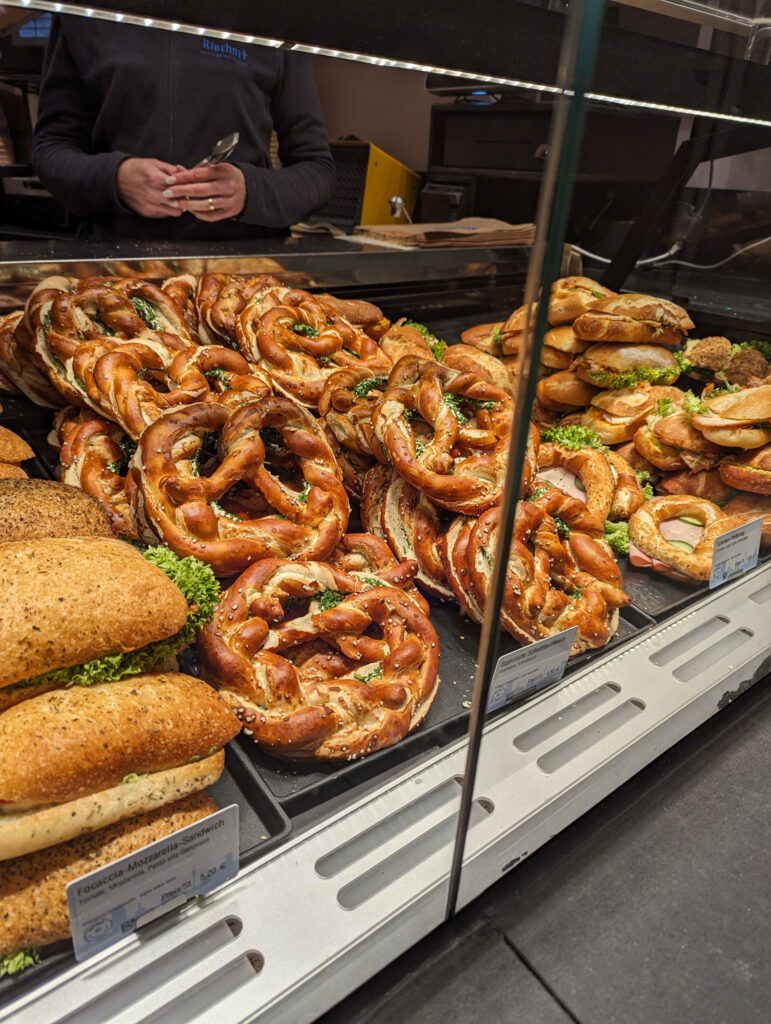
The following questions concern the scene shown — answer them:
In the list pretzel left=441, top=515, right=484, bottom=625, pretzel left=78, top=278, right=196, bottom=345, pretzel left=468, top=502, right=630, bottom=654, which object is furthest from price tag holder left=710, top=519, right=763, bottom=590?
pretzel left=78, top=278, right=196, bottom=345

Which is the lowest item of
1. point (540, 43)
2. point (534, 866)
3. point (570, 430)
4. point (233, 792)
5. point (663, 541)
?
point (534, 866)

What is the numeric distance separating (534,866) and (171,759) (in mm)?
830

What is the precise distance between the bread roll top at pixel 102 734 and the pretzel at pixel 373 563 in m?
0.62

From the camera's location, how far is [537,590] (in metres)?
1.79

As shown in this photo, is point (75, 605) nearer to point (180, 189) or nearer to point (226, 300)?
point (226, 300)

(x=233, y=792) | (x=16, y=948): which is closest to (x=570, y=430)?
(x=233, y=792)

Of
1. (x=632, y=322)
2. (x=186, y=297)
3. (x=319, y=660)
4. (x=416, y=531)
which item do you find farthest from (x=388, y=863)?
(x=632, y=322)

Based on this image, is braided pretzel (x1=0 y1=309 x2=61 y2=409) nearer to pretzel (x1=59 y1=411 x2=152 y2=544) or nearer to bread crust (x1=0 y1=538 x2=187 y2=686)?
pretzel (x1=59 y1=411 x2=152 y2=544)

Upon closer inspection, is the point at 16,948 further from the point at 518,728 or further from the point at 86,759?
the point at 518,728

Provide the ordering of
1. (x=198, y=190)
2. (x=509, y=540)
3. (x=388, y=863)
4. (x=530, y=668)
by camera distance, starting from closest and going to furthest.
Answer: (x=509, y=540) → (x=388, y=863) → (x=530, y=668) → (x=198, y=190)

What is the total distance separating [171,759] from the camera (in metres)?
1.20

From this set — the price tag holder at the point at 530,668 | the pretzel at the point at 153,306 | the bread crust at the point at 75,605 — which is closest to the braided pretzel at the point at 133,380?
the pretzel at the point at 153,306

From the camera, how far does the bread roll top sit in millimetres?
1062

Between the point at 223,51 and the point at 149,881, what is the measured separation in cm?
300
